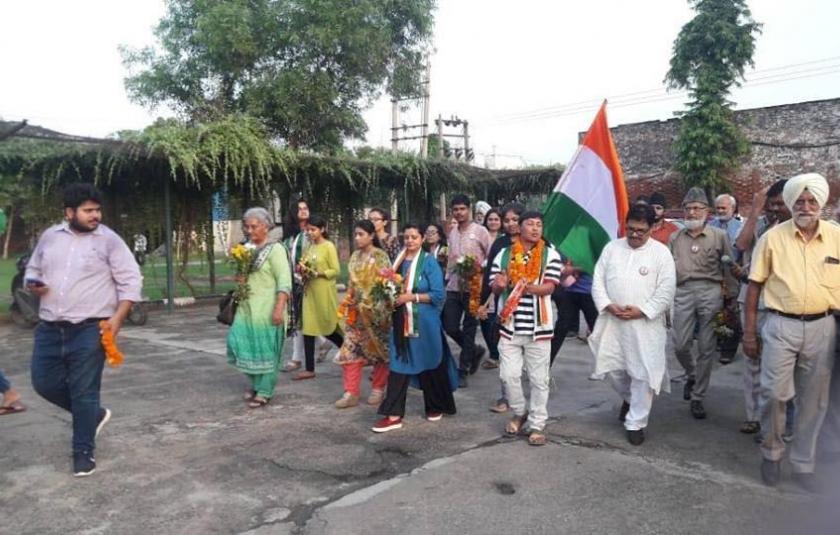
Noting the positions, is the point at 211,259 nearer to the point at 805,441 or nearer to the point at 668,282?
the point at 668,282

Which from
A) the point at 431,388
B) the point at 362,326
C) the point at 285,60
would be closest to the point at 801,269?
the point at 431,388

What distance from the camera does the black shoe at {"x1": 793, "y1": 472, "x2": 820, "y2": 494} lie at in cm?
427

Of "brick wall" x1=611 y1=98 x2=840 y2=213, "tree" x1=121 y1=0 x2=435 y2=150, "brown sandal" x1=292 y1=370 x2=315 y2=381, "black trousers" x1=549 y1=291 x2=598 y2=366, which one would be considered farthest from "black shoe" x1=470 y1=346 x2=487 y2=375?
"brick wall" x1=611 y1=98 x2=840 y2=213

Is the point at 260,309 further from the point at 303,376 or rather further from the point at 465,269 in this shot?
the point at 465,269

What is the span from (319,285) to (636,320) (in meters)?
3.30

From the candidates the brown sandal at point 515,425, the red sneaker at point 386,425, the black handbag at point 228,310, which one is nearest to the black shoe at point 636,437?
the brown sandal at point 515,425

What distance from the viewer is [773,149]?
23172 mm

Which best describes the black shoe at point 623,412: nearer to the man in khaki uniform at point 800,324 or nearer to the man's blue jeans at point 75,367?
the man in khaki uniform at point 800,324

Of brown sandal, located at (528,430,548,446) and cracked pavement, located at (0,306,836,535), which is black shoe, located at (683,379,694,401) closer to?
cracked pavement, located at (0,306,836,535)

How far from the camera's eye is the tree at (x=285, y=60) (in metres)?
19.2

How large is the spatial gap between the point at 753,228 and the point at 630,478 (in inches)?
90.0

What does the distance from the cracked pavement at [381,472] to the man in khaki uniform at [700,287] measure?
432 mm

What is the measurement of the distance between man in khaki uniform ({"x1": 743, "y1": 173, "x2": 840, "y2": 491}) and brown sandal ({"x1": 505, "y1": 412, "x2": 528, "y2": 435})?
167cm

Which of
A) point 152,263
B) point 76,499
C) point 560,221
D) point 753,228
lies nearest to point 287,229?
point 560,221
